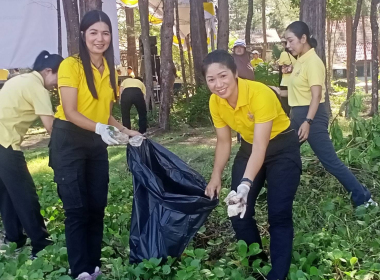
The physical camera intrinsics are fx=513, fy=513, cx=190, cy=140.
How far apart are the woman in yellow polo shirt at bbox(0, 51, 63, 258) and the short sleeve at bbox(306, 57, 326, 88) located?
6.24ft

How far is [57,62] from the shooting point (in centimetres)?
352

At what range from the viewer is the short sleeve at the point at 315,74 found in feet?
13.1

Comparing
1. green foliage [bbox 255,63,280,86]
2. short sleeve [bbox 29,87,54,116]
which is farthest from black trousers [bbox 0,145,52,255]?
green foliage [bbox 255,63,280,86]

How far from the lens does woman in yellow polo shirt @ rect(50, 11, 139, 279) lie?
9.36 ft

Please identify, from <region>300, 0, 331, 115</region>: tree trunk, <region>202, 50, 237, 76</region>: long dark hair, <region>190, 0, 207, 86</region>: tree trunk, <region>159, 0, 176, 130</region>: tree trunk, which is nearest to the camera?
<region>202, 50, 237, 76</region>: long dark hair

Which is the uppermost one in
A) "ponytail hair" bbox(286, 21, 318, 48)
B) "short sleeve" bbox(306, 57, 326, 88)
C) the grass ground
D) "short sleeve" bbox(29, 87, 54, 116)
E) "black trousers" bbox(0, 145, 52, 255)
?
"ponytail hair" bbox(286, 21, 318, 48)

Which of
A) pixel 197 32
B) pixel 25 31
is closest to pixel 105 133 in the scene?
pixel 25 31

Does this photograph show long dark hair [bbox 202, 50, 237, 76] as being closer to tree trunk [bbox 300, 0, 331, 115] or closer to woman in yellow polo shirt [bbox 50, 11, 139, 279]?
woman in yellow polo shirt [bbox 50, 11, 139, 279]

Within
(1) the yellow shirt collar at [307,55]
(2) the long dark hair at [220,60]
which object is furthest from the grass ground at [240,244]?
(1) the yellow shirt collar at [307,55]

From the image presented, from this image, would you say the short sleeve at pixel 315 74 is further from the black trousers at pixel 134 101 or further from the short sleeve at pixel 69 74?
the black trousers at pixel 134 101

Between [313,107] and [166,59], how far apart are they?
614 cm

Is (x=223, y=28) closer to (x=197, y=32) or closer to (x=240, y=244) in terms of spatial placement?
(x=197, y=32)

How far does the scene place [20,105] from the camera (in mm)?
3498

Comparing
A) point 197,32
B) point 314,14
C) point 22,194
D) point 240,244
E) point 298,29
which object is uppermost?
point 197,32
